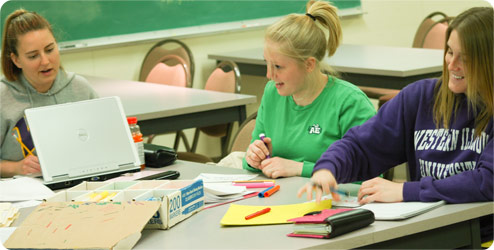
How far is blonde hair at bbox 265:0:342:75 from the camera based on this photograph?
8.46 ft

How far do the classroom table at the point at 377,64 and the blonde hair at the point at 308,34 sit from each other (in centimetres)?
109

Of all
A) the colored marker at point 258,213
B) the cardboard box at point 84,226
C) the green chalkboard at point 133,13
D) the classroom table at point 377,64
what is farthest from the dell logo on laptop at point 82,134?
the green chalkboard at point 133,13

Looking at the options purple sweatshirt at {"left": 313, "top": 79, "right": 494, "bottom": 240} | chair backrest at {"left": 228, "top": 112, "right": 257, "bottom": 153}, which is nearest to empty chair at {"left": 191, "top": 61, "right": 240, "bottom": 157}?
chair backrest at {"left": 228, "top": 112, "right": 257, "bottom": 153}

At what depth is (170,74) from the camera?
4723mm

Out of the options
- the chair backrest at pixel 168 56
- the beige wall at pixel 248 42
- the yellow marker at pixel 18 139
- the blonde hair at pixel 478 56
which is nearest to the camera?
the blonde hair at pixel 478 56

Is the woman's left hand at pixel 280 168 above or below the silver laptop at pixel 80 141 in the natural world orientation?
below

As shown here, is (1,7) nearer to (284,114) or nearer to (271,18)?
(271,18)

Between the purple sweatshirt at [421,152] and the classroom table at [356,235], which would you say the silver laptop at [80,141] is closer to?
the classroom table at [356,235]

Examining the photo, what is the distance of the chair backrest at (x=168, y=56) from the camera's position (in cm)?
498

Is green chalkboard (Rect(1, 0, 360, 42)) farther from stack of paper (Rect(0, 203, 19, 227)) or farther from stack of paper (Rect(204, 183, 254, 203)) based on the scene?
stack of paper (Rect(204, 183, 254, 203))

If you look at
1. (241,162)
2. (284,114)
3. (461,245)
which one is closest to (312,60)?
(284,114)

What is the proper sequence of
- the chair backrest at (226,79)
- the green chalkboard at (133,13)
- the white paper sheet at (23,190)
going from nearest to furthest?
the white paper sheet at (23,190) → the chair backrest at (226,79) → the green chalkboard at (133,13)

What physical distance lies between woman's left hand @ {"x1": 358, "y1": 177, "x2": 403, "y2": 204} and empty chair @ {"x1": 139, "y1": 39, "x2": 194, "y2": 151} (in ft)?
8.62

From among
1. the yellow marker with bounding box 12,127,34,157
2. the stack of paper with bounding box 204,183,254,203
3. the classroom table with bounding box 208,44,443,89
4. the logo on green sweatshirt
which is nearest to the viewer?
the stack of paper with bounding box 204,183,254,203
